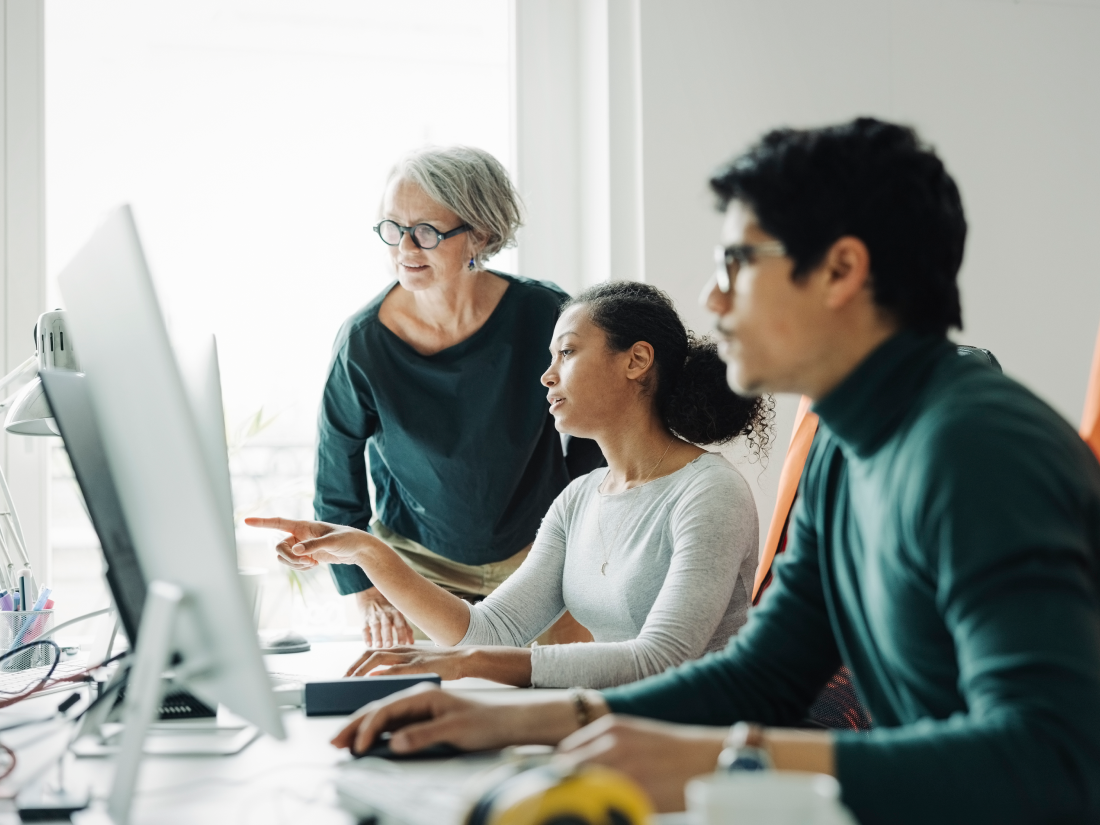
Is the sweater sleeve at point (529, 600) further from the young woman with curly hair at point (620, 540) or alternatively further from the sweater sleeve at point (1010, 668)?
the sweater sleeve at point (1010, 668)

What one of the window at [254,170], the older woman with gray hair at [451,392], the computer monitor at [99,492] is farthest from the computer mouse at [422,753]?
the window at [254,170]

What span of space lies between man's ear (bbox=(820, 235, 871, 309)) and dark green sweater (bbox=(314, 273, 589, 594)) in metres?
1.41

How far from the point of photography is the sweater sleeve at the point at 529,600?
1.73 m

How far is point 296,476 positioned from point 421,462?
2.12 ft

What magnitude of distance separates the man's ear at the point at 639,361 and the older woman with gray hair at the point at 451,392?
0.49m

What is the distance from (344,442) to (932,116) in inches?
74.5

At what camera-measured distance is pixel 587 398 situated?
6.06 feet

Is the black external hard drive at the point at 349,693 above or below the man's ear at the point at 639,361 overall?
below

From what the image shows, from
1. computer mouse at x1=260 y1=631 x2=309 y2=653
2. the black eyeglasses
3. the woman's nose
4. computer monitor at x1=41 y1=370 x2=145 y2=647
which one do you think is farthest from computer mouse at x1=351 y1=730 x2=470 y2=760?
the black eyeglasses

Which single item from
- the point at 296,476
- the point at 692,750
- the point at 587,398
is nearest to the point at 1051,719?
the point at 692,750

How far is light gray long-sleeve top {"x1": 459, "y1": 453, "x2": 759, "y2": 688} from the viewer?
141cm

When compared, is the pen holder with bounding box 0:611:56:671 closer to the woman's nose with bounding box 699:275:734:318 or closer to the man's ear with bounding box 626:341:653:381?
the man's ear with bounding box 626:341:653:381

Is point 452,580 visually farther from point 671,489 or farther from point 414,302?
point 671,489

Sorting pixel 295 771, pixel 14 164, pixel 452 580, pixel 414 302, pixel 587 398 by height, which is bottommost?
pixel 452 580
